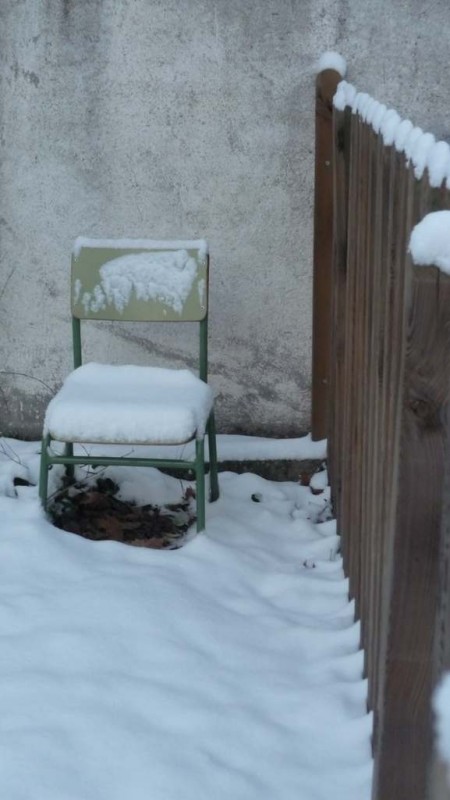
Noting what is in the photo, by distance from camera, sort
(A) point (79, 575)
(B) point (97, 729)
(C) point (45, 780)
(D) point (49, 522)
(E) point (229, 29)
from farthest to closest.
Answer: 1. (E) point (229, 29)
2. (D) point (49, 522)
3. (A) point (79, 575)
4. (B) point (97, 729)
5. (C) point (45, 780)

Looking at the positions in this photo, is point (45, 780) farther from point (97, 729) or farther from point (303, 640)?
point (303, 640)

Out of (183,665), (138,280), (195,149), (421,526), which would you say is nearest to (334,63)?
(195,149)

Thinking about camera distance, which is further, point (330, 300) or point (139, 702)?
point (330, 300)

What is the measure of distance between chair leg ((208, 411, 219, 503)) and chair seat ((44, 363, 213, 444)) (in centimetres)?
25

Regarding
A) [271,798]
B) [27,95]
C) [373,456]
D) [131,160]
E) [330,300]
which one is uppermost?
[27,95]

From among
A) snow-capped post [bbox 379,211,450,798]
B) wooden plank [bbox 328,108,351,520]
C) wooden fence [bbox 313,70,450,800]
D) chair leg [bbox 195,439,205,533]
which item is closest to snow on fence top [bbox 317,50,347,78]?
wooden plank [bbox 328,108,351,520]

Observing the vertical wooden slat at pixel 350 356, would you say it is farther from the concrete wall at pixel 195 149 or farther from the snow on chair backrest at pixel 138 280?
the concrete wall at pixel 195 149

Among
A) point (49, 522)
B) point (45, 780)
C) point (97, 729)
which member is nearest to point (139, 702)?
point (97, 729)

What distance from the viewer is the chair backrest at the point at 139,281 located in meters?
3.75

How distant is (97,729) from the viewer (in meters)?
2.39

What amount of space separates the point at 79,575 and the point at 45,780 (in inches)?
42.2

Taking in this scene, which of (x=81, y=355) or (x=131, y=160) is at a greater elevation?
(x=131, y=160)

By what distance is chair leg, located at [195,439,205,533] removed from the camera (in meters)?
3.41

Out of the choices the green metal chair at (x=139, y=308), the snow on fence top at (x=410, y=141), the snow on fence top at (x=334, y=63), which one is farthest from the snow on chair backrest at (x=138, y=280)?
the snow on fence top at (x=410, y=141)
